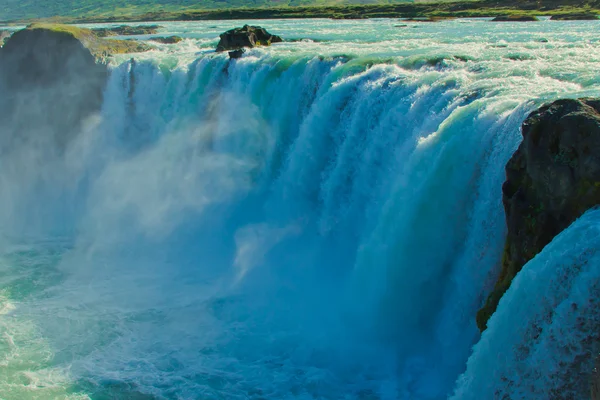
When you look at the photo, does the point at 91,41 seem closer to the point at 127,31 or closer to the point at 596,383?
the point at 596,383

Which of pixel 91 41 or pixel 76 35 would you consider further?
pixel 91 41

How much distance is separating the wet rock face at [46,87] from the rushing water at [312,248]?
3.01 meters

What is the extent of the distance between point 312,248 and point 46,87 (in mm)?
A: 13843

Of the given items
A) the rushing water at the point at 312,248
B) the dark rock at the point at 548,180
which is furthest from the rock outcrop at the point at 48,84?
the dark rock at the point at 548,180

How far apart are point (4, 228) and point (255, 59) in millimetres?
9649

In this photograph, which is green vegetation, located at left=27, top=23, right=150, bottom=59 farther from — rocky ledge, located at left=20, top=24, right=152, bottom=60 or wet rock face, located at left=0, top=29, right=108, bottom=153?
wet rock face, located at left=0, top=29, right=108, bottom=153

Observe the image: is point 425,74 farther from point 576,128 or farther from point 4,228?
point 4,228

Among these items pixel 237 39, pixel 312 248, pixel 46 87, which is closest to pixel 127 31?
pixel 46 87

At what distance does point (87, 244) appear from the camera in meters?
16.9

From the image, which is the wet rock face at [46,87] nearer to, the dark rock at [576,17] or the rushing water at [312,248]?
the rushing water at [312,248]

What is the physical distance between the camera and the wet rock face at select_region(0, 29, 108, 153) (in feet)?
70.9

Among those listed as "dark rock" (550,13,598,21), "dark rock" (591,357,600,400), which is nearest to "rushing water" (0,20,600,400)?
"dark rock" (591,357,600,400)

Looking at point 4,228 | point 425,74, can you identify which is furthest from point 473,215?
point 4,228

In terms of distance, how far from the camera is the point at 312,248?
547 inches
